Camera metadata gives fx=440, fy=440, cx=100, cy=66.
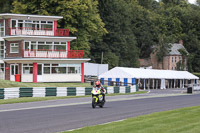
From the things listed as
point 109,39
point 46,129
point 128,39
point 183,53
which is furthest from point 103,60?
point 46,129

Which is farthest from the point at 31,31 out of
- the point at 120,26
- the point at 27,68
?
the point at 120,26

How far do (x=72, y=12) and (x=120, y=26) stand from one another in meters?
26.3

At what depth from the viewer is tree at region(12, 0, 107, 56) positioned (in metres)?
61.9

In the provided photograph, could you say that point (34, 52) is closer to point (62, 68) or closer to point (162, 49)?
point (62, 68)

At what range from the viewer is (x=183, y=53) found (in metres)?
107

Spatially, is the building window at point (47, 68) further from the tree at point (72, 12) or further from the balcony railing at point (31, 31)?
the tree at point (72, 12)

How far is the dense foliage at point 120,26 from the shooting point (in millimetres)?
63156

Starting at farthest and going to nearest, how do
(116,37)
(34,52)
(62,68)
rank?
(116,37) → (62,68) → (34,52)

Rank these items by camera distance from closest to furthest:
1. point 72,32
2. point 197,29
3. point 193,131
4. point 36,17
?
point 193,131
point 36,17
point 72,32
point 197,29

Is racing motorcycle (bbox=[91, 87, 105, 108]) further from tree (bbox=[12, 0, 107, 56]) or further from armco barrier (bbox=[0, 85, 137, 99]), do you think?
tree (bbox=[12, 0, 107, 56])

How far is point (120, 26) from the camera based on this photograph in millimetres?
88062

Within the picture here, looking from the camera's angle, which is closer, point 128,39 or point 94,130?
point 94,130

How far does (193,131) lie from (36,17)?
4430 centimetres

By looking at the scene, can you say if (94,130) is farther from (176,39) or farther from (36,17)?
(176,39)
